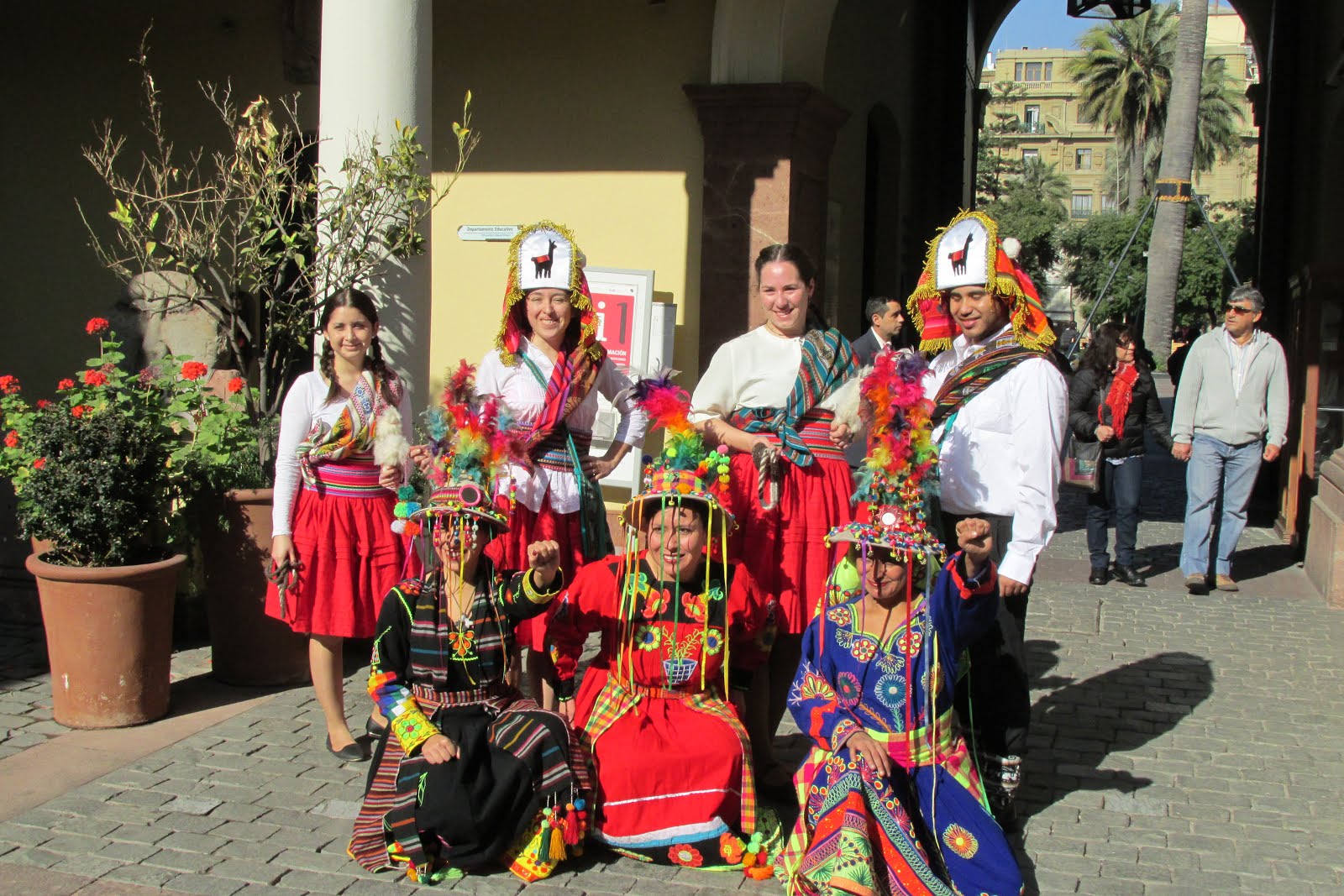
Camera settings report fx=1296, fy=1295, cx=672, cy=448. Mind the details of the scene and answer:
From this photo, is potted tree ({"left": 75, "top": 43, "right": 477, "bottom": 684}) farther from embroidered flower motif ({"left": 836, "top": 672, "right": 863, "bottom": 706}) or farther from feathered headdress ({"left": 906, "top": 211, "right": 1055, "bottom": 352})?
embroidered flower motif ({"left": 836, "top": 672, "right": 863, "bottom": 706})

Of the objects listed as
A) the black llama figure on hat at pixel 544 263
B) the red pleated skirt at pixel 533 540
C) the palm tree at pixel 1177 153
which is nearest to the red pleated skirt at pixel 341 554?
the red pleated skirt at pixel 533 540

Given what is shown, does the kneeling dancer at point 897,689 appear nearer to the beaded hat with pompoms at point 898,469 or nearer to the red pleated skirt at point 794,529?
the beaded hat with pompoms at point 898,469

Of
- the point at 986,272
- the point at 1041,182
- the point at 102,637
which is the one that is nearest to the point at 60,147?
the point at 102,637

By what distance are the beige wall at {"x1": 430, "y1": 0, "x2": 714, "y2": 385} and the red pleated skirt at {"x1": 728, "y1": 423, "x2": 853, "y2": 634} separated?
4084 mm

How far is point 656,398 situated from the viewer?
4.30 m

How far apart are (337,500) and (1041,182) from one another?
62.3 meters

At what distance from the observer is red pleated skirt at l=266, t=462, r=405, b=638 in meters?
4.85

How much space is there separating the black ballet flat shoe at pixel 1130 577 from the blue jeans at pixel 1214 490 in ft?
0.96

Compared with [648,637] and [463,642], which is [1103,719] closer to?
[648,637]

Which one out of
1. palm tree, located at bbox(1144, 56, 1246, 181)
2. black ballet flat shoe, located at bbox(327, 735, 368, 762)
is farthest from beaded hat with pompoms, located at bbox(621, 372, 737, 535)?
palm tree, located at bbox(1144, 56, 1246, 181)

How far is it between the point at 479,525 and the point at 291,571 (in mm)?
1095

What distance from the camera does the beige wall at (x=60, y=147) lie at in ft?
31.4

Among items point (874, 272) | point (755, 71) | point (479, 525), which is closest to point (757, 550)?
point (479, 525)

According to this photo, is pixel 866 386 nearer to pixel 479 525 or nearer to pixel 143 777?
pixel 479 525
